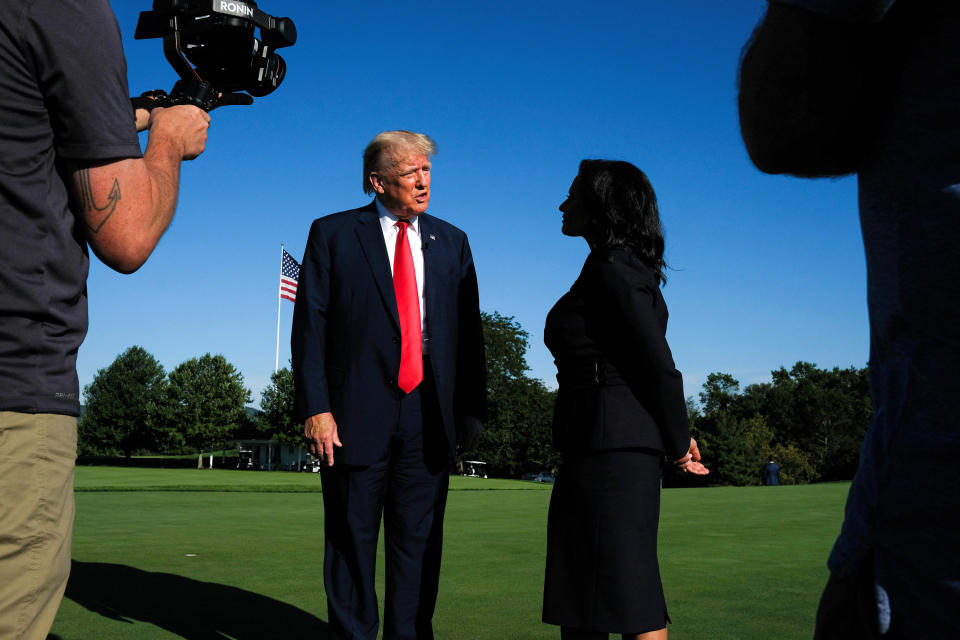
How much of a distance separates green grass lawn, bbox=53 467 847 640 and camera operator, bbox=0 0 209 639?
318 cm

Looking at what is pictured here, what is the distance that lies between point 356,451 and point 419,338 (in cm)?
71

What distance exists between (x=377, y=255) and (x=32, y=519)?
2.96 metres


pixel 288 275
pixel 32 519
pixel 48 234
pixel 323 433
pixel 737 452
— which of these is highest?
pixel 288 275

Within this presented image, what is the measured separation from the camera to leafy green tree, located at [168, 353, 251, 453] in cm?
8975

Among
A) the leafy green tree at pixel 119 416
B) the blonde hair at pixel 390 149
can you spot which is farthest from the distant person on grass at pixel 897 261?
the leafy green tree at pixel 119 416

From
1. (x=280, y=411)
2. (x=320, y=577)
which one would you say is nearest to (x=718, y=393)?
(x=280, y=411)

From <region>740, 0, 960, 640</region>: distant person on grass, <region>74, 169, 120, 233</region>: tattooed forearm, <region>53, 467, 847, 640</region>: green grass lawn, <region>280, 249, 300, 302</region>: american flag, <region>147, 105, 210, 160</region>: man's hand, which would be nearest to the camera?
<region>740, 0, 960, 640</region>: distant person on grass

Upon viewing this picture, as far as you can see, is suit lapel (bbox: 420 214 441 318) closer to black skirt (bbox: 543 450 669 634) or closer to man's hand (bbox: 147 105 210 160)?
black skirt (bbox: 543 450 669 634)

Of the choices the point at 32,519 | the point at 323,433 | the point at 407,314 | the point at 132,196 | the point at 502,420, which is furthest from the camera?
the point at 502,420

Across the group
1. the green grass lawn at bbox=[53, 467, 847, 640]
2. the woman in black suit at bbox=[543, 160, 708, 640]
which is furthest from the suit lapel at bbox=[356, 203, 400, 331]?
the green grass lawn at bbox=[53, 467, 847, 640]

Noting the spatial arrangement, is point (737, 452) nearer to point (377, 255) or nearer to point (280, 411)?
point (280, 411)

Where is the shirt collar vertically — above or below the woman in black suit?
above

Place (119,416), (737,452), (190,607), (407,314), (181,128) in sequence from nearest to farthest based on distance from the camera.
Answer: (181,128), (407,314), (190,607), (737,452), (119,416)

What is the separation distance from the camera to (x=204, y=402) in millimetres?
90562
